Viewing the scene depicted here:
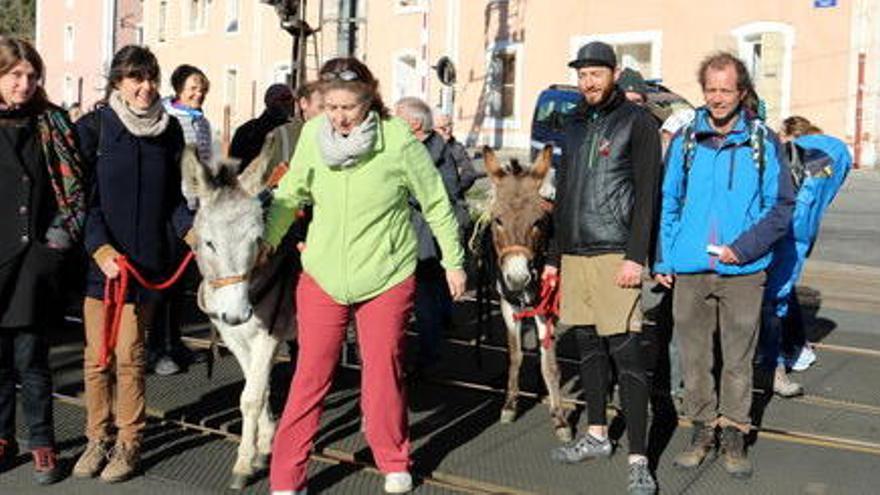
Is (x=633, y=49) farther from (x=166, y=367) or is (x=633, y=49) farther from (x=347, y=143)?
(x=347, y=143)

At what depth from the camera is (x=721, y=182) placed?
18.1 feet

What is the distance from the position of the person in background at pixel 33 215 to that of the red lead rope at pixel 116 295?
0.32 meters

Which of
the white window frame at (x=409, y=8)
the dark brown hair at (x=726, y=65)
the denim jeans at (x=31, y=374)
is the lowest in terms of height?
the denim jeans at (x=31, y=374)

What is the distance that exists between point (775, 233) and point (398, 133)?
2056mm

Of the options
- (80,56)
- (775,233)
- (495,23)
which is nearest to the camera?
(775,233)

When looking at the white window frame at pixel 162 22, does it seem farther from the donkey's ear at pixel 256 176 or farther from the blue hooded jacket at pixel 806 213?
the donkey's ear at pixel 256 176

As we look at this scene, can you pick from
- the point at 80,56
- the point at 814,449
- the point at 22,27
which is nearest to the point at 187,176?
the point at 814,449

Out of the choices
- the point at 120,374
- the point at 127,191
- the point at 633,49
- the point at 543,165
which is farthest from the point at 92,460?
the point at 633,49

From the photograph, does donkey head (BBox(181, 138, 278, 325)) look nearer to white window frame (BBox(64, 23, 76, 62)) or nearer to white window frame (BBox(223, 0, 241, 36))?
white window frame (BBox(223, 0, 241, 36))

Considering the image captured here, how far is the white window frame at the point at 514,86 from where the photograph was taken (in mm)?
31188

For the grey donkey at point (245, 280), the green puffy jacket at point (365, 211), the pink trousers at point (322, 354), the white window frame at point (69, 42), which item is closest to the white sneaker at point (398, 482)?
the pink trousers at point (322, 354)

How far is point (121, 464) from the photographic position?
550 centimetres

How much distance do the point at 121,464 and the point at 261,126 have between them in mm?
3224

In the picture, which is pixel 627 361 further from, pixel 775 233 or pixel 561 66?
pixel 561 66
